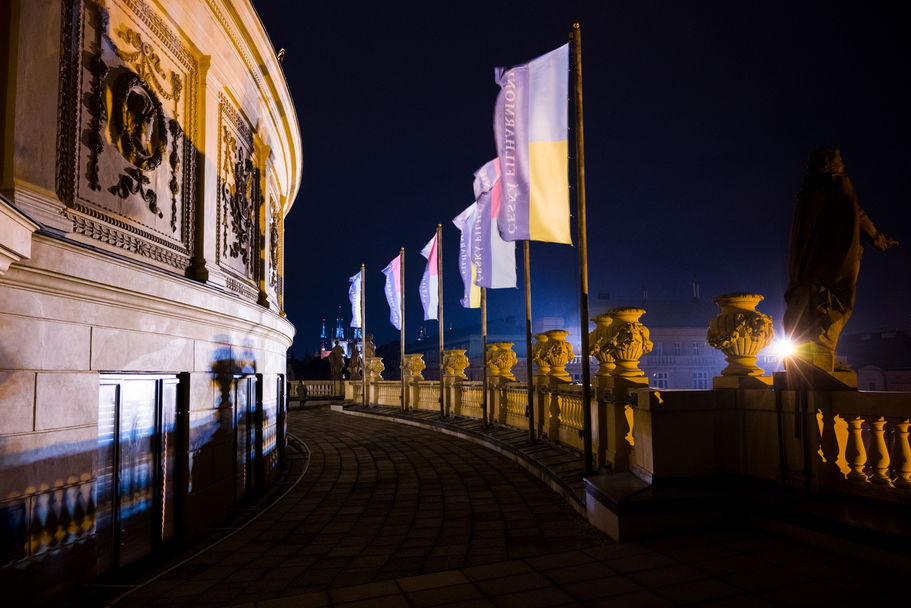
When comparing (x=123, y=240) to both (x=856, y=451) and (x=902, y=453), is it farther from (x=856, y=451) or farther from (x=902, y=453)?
(x=902, y=453)

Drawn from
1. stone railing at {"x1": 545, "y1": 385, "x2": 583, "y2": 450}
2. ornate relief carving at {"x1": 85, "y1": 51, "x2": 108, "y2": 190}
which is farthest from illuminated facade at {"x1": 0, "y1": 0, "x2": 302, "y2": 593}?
stone railing at {"x1": 545, "y1": 385, "x2": 583, "y2": 450}

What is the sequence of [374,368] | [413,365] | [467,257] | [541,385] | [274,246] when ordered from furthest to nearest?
[374,368] → [413,365] → [467,257] → [274,246] → [541,385]

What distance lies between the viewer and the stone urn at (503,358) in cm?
1498

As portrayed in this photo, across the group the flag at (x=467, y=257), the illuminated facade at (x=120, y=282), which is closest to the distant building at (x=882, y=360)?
the flag at (x=467, y=257)

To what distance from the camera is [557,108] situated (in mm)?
8242

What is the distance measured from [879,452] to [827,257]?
6.05 ft

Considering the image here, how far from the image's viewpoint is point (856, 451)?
4926mm

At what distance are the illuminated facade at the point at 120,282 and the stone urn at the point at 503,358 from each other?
7.16m

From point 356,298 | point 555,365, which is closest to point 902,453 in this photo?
point 555,365

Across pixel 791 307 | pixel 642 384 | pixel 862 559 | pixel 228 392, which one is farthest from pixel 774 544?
pixel 228 392

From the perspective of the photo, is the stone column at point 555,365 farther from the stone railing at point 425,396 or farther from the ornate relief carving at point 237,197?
the stone railing at point 425,396

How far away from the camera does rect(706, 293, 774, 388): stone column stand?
239 inches

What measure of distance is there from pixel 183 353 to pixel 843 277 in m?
7.19

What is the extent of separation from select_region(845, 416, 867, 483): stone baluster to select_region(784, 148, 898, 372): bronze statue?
24.0 inches
